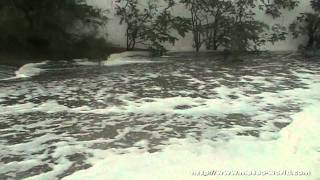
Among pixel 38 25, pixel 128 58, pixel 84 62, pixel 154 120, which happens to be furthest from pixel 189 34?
pixel 154 120

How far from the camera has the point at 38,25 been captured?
26.2 ft

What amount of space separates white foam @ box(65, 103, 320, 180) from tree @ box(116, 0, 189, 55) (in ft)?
15.8

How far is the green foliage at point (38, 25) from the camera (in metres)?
7.91

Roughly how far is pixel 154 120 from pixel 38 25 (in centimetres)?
362

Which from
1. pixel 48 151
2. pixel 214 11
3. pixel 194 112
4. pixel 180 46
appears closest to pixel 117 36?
pixel 180 46

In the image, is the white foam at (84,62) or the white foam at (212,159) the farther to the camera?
the white foam at (84,62)

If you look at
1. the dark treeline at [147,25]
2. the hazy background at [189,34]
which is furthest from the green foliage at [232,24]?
the hazy background at [189,34]

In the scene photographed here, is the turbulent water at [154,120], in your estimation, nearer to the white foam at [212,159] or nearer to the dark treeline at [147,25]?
the white foam at [212,159]

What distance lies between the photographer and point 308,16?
9727 mm

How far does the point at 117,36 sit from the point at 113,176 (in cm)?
592

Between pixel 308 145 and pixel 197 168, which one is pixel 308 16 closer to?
pixel 308 145

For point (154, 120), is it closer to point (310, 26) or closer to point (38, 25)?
point (38, 25)

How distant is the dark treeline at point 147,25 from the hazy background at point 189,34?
99 millimetres

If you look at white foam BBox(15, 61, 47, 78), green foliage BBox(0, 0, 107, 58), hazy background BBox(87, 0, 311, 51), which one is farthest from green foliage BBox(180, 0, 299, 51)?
white foam BBox(15, 61, 47, 78)
